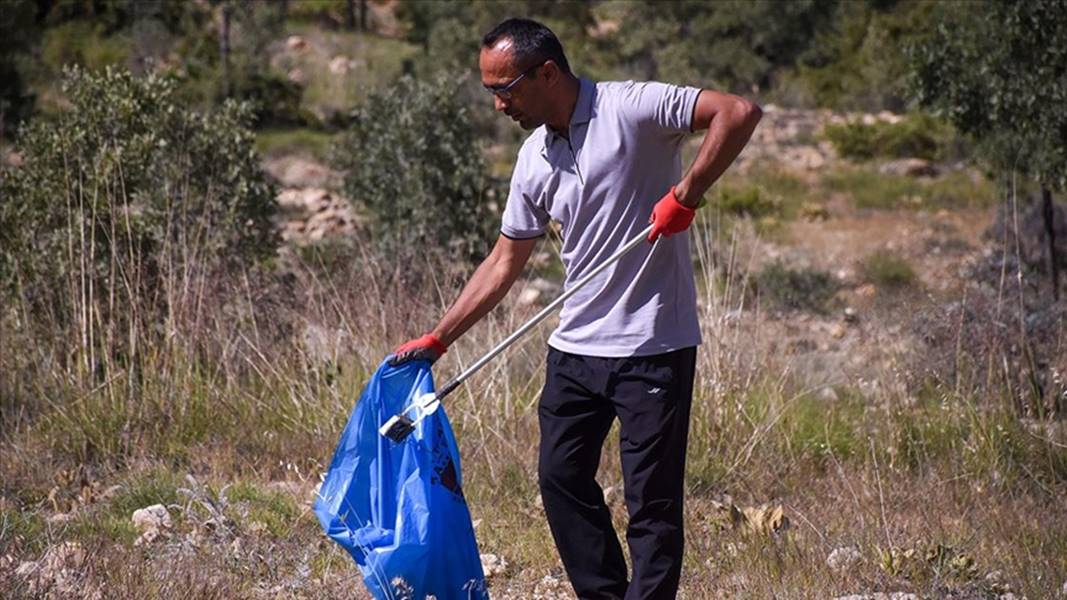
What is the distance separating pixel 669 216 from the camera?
3.33 metres

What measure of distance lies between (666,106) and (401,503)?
1192 mm

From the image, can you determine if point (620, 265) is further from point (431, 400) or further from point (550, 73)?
point (431, 400)

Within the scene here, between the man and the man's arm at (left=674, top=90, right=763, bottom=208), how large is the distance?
0.04 meters

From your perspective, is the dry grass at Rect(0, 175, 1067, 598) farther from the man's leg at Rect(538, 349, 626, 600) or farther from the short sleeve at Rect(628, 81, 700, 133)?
the short sleeve at Rect(628, 81, 700, 133)

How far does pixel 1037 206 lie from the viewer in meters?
13.8

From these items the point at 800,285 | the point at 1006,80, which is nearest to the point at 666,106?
the point at 1006,80

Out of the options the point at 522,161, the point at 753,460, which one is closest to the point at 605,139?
the point at 522,161

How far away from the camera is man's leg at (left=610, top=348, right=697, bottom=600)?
3.49 metres

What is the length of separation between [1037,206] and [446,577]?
11.4 meters

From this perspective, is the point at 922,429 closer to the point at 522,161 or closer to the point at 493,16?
the point at 522,161

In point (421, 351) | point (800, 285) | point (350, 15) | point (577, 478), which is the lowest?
point (350, 15)

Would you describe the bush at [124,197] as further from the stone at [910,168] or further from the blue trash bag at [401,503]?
the stone at [910,168]

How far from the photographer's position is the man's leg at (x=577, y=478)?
3646 millimetres

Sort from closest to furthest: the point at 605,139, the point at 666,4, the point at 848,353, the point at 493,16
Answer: the point at 605,139, the point at 848,353, the point at 493,16, the point at 666,4
